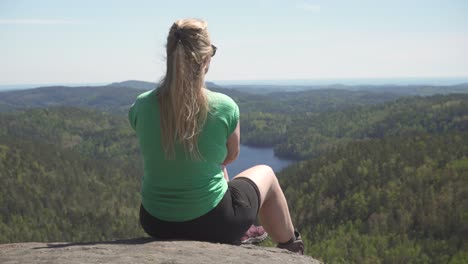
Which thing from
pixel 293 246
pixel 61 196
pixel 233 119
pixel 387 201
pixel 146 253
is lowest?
pixel 61 196

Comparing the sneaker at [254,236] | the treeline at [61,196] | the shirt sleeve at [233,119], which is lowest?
the treeline at [61,196]

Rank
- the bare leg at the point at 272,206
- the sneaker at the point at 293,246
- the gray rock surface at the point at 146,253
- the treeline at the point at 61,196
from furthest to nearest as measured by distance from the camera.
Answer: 1. the treeline at the point at 61,196
2. the sneaker at the point at 293,246
3. the bare leg at the point at 272,206
4. the gray rock surface at the point at 146,253

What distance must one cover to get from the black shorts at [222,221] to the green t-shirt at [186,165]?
5.5 inches

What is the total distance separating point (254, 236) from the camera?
7.27 metres

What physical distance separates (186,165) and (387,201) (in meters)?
97.4

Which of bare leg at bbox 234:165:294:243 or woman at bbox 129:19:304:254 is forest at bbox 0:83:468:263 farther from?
woman at bbox 129:19:304:254

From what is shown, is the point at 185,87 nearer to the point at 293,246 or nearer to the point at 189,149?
the point at 189,149

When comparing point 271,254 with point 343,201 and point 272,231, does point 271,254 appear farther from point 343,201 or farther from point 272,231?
point 343,201

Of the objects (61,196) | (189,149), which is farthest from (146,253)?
(61,196)

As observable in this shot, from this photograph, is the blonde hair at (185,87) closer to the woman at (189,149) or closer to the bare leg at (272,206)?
the woman at (189,149)

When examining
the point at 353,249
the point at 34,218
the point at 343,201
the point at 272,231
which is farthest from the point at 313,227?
the point at 272,231

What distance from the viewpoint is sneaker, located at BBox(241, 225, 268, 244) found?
7.17m

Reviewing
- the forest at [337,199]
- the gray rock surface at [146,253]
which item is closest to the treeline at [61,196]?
the forest at [337,199]

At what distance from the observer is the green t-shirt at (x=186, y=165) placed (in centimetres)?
558
